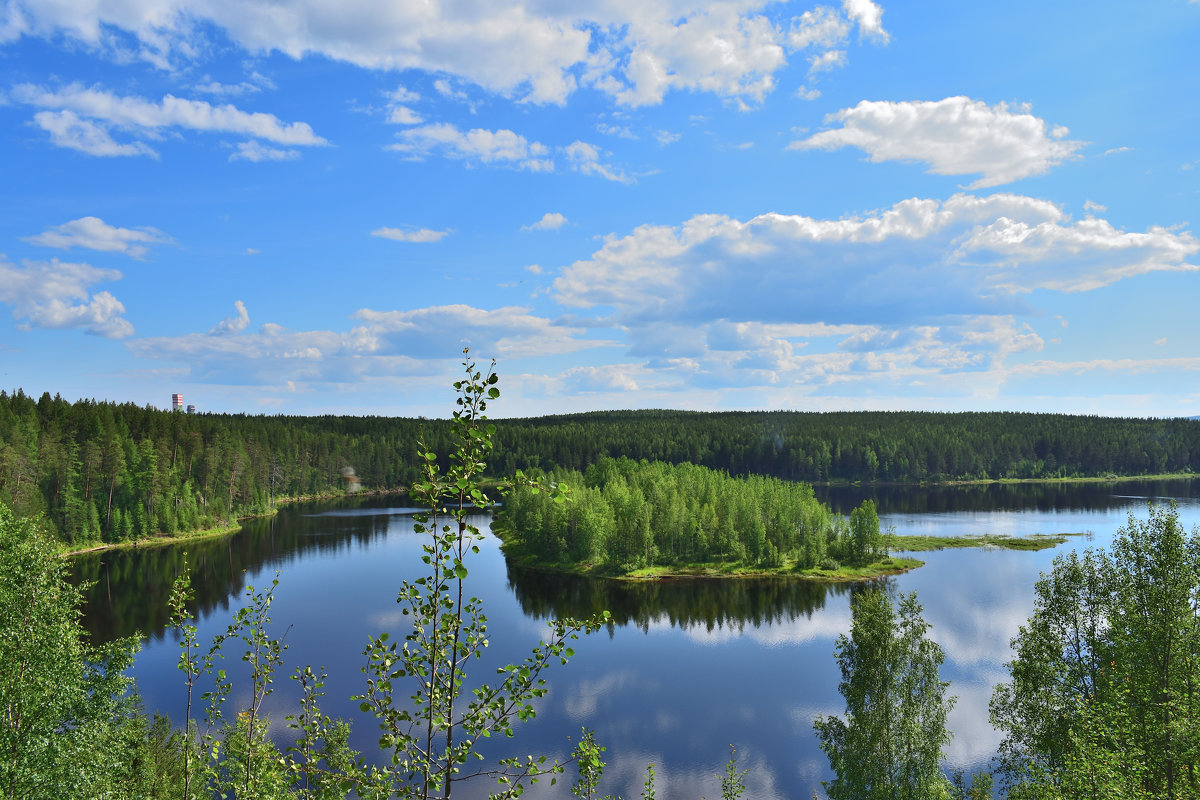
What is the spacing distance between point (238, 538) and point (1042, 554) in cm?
10592

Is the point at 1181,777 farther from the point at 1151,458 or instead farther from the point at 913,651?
the point at 1151,458

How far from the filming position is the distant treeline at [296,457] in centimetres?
8581

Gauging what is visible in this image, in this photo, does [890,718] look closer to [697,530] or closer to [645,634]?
[645,634]

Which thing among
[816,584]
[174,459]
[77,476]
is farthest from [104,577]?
[816,584]

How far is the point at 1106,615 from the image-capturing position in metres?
27.8

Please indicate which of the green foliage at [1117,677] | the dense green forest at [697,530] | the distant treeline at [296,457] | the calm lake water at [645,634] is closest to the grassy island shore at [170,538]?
the distant treeline at [296,457]

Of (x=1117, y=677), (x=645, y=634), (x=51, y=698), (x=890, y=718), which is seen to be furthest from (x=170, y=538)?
(x=1117, y=677)

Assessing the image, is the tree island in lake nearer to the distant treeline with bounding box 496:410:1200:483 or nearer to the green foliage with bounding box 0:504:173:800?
the green foliage with bounding box 0:504:173:800

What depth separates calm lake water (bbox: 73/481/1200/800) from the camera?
126ft

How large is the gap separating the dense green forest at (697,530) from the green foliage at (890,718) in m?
53.1

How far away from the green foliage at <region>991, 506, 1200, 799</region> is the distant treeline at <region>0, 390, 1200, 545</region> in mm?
68100

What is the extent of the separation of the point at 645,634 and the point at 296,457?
393ft

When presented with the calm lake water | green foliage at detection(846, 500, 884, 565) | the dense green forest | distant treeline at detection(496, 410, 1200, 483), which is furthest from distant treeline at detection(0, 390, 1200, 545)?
green foliage at detection(846, 500, 884, 565)

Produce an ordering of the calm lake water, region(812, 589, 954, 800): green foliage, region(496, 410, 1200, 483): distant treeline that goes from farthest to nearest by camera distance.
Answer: region(496, 410, 1200, 483): distant treeline
the calm lake water
region(812, 589, 954, 800): green foliage
